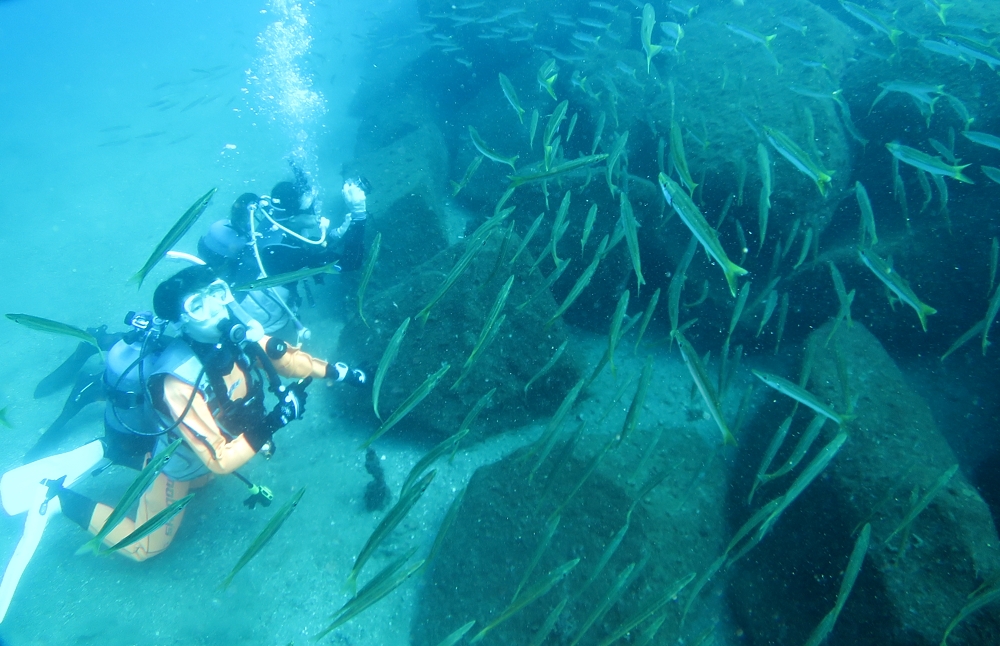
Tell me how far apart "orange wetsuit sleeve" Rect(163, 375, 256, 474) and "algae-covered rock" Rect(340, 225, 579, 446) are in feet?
5.62

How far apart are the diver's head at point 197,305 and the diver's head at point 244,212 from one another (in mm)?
2422

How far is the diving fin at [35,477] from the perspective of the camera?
4539mm

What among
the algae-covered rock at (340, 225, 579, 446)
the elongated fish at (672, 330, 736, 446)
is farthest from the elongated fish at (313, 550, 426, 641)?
the algae-covered rock at (340, 225, 579, 446)

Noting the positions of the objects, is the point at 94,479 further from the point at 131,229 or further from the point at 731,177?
the point at 131,229

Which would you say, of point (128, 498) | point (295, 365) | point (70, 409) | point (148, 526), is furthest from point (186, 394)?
point (70, 409)

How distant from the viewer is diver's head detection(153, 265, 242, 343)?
363cm

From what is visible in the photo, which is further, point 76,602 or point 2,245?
point 2,245

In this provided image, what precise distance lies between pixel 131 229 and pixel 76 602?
41.5ft

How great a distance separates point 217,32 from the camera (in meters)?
44.0

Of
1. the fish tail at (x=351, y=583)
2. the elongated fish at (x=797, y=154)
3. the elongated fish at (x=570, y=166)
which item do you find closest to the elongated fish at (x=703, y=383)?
the elongated fish at (x=570, y=166)

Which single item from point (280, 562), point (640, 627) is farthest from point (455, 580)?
point (280, 562)

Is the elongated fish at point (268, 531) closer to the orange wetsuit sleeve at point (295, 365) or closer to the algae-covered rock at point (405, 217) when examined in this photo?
the orange wetsuit sleeve at point (295, 365)

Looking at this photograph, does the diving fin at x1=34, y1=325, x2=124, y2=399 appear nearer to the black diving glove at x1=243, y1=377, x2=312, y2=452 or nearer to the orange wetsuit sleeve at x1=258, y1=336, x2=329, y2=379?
the orange wetsuit sleeve at x1=258, y1=336, x2=329, y2=379

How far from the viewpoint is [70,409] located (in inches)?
250
